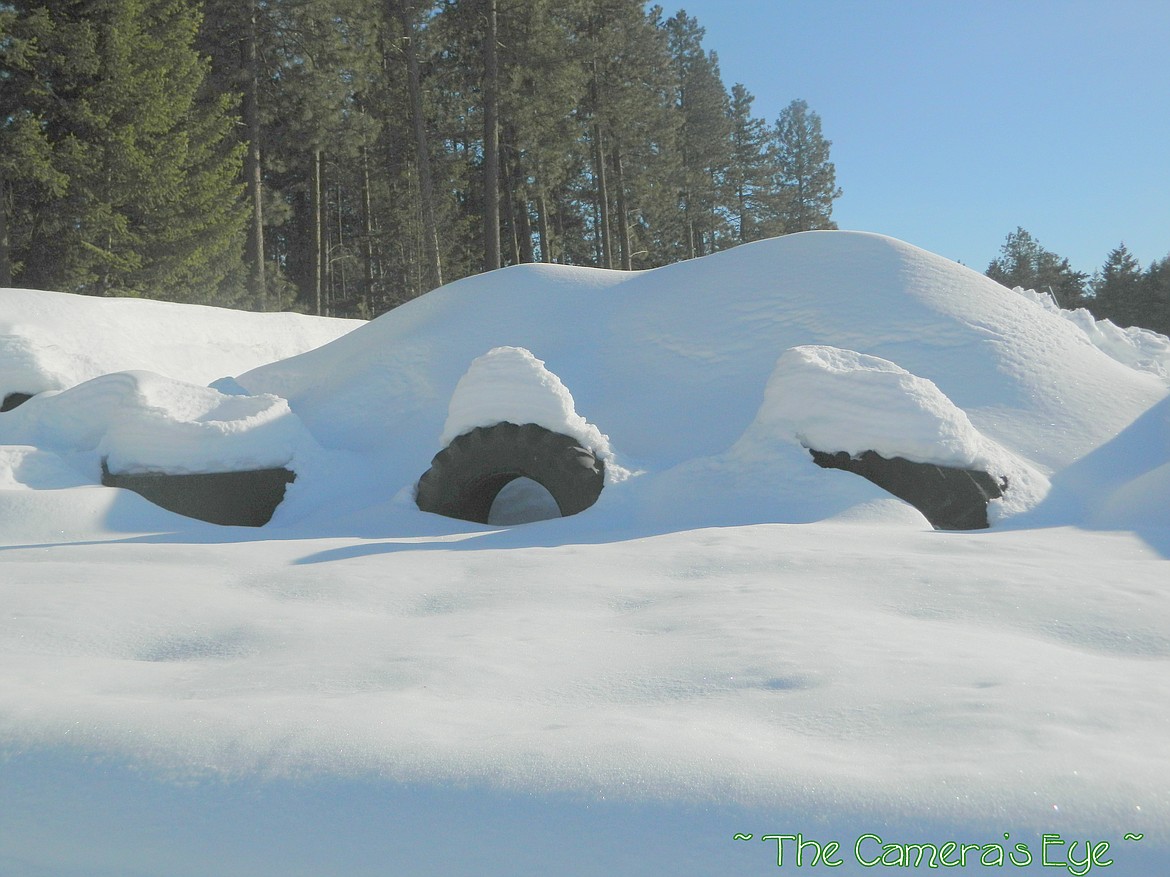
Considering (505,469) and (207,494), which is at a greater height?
(505,469)

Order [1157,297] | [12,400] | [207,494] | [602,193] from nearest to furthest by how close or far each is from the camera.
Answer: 1. [207,494]
2. [12,400]
3. [602,193]
4. [1157,297]

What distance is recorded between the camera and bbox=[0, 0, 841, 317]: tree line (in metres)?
15.4

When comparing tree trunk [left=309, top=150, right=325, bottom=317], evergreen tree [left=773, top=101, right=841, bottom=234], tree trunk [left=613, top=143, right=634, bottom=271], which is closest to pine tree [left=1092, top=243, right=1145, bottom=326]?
evergreen tree [left=773, top=101, right=841, bottom=234]

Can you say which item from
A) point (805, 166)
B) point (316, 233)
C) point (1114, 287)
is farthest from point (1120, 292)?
point (316, 233)

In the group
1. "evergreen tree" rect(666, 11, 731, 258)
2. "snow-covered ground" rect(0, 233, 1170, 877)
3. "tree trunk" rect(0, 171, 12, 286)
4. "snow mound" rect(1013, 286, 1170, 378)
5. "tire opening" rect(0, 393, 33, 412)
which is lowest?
"snow-covered ground" rect(0, 233, 1170, 877)

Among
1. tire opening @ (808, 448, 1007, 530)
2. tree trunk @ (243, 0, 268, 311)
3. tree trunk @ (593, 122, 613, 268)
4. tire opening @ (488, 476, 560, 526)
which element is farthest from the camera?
tree trunk @ (593, 122, 613, 268)

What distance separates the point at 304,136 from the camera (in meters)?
19.9

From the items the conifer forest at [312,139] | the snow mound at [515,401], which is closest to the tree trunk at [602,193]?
the conifer forest at [312,139]

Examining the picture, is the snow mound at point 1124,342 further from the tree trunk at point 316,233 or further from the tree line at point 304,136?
the tree trunk at point 316,233

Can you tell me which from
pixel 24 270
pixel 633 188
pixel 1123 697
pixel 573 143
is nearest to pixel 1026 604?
pixel 1123 697

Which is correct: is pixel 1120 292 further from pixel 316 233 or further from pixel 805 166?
pixel 316 233

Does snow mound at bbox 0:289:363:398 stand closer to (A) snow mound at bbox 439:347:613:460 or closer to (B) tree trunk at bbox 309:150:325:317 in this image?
(A) snow mound at bbox 439:347:613:460

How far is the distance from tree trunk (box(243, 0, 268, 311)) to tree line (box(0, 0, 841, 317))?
45 mm

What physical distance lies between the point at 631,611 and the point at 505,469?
8.91ft
